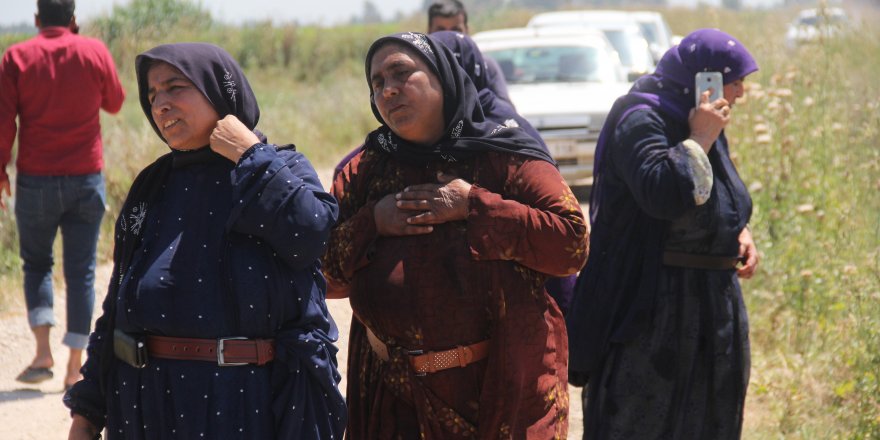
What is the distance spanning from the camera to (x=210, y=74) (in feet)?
9.71

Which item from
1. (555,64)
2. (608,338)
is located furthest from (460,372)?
(555,64)

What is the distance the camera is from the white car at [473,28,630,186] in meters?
11.3

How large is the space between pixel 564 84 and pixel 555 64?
0.55 m

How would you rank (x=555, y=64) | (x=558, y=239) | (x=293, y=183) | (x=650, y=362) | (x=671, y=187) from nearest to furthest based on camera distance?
(x=293, y=183) < (x=558, y=239) < (x=671, y=187) < (x=650, y=362) < (x=555, y=64)

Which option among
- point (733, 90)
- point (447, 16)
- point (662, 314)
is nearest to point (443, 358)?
point (662, 314)

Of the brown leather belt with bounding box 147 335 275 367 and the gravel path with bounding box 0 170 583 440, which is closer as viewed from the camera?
the brown leather belt with bounding box 147 335 275 367

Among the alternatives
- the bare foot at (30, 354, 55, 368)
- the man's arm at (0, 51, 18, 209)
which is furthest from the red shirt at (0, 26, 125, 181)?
the bare foot at (30, 354, 55, 368)

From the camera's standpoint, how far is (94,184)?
6.08 m

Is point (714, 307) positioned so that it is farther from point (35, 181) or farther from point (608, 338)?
point (35, 181)

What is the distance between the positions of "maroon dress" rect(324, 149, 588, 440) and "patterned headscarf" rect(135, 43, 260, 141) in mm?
466

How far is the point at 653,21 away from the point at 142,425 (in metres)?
17.9

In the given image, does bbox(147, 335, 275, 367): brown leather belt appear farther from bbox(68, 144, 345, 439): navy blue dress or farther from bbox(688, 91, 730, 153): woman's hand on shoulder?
bbox(688, 91, 730, 153): woman's hand on shoulder

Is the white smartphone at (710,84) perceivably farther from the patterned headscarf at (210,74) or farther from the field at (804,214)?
the patterned headscarf at (210,74)

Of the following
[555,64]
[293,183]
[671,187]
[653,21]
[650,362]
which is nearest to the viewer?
[293,183]
